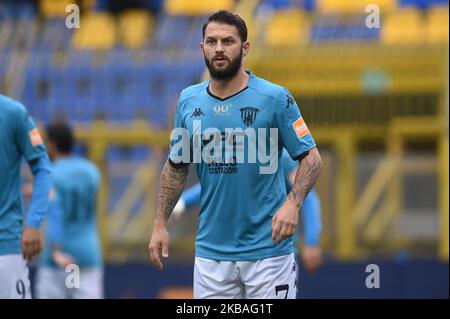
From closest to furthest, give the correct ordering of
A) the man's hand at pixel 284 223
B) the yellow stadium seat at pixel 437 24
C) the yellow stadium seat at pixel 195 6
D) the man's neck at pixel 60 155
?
the man's hand at pixel 284 223, the man's neck at pixel 60 155, the yellow stadium seat at pixel 437 24, the yellow stadium seat at pixel 195 6

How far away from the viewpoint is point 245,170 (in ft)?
16.1

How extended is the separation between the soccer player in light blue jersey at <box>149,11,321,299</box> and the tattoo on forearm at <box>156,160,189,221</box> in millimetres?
157

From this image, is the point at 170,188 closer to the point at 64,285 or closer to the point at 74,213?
the point at 74,213

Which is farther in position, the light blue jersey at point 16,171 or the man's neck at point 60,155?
the man's neck at point 60,155

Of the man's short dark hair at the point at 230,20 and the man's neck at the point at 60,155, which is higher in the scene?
the man's short dark hair at the point at 230,20

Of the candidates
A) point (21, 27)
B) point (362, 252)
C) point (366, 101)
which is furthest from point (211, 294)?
point (21, 27)

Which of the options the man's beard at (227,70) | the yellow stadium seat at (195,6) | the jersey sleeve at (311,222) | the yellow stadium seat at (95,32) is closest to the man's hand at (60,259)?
the jersey sleeve at (311,222)

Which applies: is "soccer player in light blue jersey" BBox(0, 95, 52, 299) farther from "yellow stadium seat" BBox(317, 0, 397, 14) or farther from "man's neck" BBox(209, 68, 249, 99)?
"yellow stadium seat" BBox(317, 0, 397, 14)

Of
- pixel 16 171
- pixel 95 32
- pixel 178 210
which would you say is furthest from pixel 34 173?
pixel 95 32

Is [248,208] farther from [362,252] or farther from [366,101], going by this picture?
[366,101]

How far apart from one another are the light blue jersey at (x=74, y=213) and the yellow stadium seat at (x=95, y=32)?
8.34m

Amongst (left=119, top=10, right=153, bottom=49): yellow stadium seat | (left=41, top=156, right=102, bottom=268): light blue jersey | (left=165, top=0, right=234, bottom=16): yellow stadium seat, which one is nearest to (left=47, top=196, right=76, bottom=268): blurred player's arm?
(left=41, top=156, right=102, bottom=268): light blue jersey

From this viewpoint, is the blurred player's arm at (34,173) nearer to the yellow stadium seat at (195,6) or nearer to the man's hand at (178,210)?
the man's hand at (178,210)

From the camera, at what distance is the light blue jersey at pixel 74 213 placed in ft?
25.0
